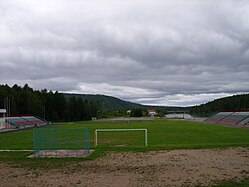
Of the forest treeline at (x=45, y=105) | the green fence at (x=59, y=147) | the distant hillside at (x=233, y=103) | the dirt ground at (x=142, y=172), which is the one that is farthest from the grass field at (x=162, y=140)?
the distant hillside at (x=233, y=103)

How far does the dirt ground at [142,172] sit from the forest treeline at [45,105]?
3052 inches

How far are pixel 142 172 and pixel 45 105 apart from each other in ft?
317

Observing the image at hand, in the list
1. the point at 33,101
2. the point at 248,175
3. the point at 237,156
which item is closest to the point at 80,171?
the point at 248,175

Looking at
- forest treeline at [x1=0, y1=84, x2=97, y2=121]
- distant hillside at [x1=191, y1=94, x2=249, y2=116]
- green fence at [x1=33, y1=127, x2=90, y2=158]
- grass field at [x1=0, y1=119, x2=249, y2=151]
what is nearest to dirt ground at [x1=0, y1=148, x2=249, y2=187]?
green fence at [x1=33, y1=127, x2=90, y2=158]

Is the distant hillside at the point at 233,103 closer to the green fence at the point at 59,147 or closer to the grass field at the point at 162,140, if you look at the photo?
the grass field at the point at 162,140

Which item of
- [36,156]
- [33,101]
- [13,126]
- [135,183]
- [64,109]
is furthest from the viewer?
[64,109]

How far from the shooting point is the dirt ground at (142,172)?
966 cm

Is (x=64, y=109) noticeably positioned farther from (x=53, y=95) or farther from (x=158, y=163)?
(x=158, y=163)

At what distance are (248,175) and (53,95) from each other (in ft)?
334

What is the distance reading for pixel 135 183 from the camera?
941 cm

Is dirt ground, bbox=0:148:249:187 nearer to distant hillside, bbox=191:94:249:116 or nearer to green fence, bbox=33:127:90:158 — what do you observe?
green fence, bbox=33:127:90:158

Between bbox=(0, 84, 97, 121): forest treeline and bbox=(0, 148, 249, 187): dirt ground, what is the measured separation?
7752cm

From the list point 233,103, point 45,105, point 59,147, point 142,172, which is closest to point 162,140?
point 59,147

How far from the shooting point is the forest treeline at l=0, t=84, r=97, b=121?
90900mm
